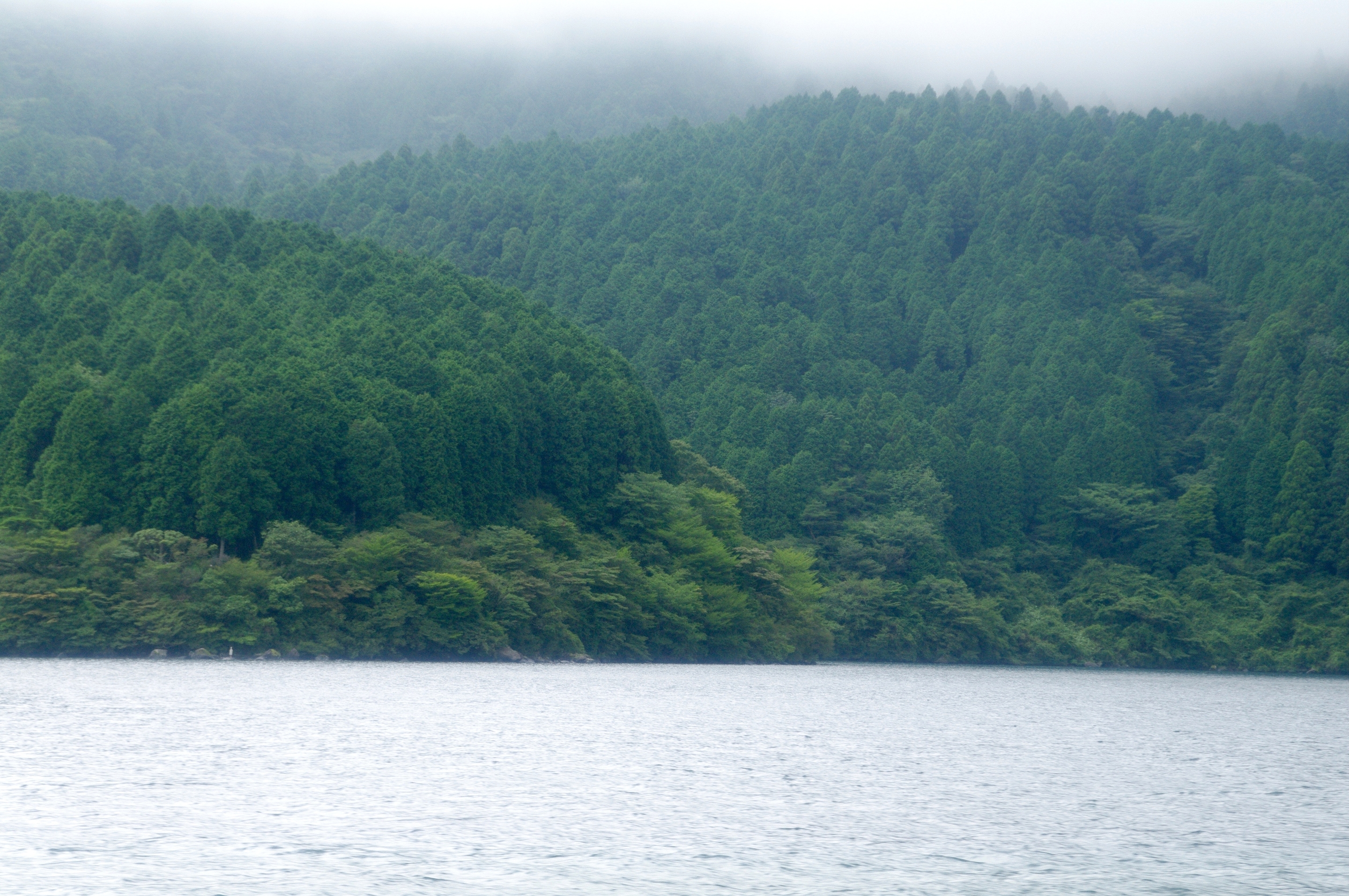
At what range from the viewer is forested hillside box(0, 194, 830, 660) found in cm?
7362

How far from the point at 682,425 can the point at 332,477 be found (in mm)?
57676

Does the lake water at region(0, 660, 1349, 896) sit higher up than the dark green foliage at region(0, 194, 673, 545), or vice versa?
the dark green foliage at region(0, 194, 673, 545)

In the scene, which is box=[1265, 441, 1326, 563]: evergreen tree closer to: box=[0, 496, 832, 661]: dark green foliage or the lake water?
box=[0, 496, 832, 661]: dark green foliage

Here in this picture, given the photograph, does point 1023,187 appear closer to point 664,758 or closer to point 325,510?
point 325,510

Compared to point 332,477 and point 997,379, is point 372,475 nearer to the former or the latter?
point 332,477

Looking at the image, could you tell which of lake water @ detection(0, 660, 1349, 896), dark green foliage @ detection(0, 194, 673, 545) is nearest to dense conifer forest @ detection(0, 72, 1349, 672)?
dark green foliage @ detection(0, 194, 673, 545)

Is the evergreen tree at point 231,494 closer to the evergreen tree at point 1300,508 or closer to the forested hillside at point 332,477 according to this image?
the forested hillside at point 332,477

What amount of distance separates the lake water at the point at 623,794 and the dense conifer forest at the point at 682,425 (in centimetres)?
1877

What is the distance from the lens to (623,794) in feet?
104

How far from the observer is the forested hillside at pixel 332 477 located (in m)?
73.6

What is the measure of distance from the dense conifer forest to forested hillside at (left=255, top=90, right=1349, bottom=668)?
0.45m

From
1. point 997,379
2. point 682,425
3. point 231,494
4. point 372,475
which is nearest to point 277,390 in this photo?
point 372,475

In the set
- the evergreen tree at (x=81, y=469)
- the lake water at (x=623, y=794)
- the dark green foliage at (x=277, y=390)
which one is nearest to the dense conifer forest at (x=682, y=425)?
the evergreen tree at (x=81, y=469)

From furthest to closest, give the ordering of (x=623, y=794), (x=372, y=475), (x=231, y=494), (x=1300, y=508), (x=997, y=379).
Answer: (x=997, y=379)
(x=1300, y=508)
(x=372, y=475)
(x=231, y=494)
(x=623, y=794)
